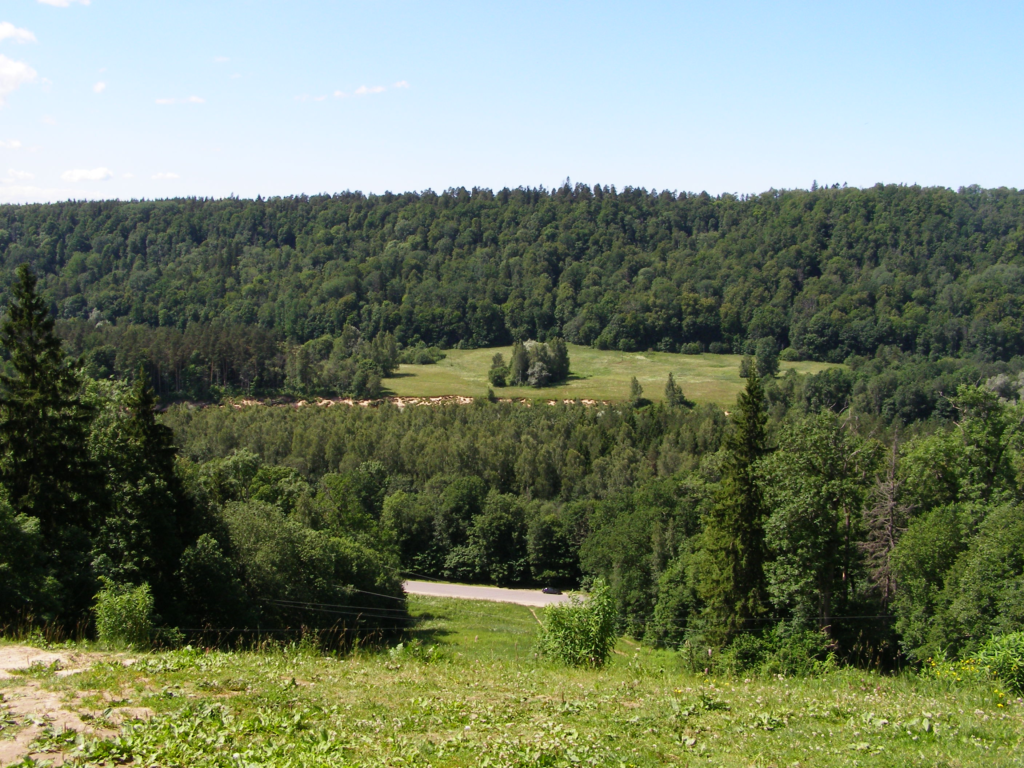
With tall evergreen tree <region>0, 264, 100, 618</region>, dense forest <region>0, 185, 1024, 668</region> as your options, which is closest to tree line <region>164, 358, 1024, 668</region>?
dense forest <region>0, 185, 1024, 668</region>

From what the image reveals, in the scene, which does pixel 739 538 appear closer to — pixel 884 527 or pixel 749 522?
pixel 749 522

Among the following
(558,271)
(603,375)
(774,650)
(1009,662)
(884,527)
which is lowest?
(603,375)

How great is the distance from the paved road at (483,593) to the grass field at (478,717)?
42.6 meters

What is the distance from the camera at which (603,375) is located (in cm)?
11975

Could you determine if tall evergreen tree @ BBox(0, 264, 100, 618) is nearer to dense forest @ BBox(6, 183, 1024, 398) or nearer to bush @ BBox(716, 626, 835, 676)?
bush @ BBox(716, 626, 835, 676)

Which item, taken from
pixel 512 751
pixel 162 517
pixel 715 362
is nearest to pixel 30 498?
pixel 162 517

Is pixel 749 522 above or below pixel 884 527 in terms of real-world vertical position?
above

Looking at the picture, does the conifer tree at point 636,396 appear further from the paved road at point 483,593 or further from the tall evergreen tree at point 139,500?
the tall evergreen tree at point 139,500

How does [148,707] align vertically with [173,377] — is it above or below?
above

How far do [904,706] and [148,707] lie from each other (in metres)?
9.44

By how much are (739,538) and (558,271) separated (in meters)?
153

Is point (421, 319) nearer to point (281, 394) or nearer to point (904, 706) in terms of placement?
point (281, 394)

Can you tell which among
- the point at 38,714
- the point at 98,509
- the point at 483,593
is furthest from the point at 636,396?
the point at 38,714

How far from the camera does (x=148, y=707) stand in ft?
28.5
